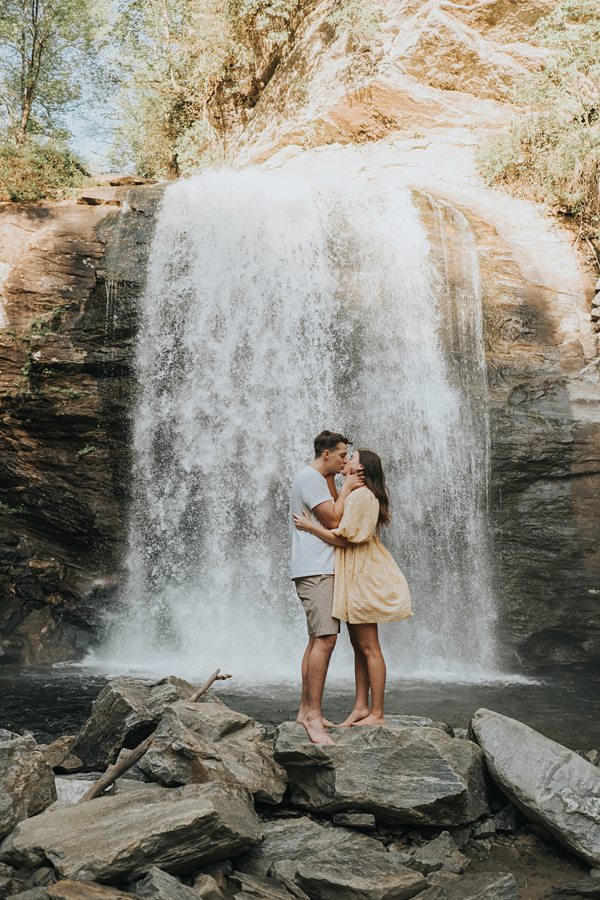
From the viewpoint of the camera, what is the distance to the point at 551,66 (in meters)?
14.5

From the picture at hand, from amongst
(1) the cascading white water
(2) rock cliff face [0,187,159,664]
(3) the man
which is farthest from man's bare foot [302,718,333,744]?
(2) rock cliff face [0,187,159,664]

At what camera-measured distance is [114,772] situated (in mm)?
4238

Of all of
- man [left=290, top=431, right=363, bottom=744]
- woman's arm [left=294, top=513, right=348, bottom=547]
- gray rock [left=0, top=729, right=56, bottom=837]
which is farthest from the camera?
woman's arm [left=294, top=513, right=348, bottom=547]

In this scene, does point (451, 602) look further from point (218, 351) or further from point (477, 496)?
point (218, 351)

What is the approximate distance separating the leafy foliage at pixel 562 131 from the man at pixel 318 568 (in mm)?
9639

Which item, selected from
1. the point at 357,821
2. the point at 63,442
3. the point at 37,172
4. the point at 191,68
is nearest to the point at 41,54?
the point at 191,68

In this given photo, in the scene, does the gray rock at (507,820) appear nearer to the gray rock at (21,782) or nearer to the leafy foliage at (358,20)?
the gray rock at (21,782)

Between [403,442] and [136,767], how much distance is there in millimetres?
7297

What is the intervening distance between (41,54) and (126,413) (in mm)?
12511

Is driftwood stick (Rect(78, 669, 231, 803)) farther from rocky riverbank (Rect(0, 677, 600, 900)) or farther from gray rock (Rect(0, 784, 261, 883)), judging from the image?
gray rock (Rect(0, 784, 261, 883))

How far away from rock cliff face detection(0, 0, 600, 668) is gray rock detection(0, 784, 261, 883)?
7.46 m

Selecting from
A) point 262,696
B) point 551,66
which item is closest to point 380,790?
point 262,696

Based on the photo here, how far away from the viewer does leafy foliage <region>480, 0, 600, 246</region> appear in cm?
1286

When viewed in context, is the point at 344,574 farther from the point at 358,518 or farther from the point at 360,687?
the point at 360,687
